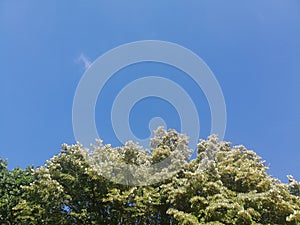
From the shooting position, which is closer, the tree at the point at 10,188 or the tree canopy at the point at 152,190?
the tree canopy at the point at 152,190

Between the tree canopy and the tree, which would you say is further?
the tree

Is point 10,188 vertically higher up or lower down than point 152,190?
higher up

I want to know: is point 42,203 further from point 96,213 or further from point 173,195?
point 173,195

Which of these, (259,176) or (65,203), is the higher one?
(65,203)

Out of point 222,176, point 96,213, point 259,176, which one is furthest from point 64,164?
point 259,176

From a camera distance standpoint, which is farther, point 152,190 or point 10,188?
point 10,188

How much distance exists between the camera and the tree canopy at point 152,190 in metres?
12.0

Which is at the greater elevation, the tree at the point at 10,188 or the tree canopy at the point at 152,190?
the tree at the point at 10,188

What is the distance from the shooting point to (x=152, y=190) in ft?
47.1

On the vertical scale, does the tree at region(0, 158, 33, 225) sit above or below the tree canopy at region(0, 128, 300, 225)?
above

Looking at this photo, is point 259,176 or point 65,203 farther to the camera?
point 65,203

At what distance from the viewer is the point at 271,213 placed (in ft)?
39.6

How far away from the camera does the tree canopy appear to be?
39.3 feet

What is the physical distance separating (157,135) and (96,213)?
17.9 feet
